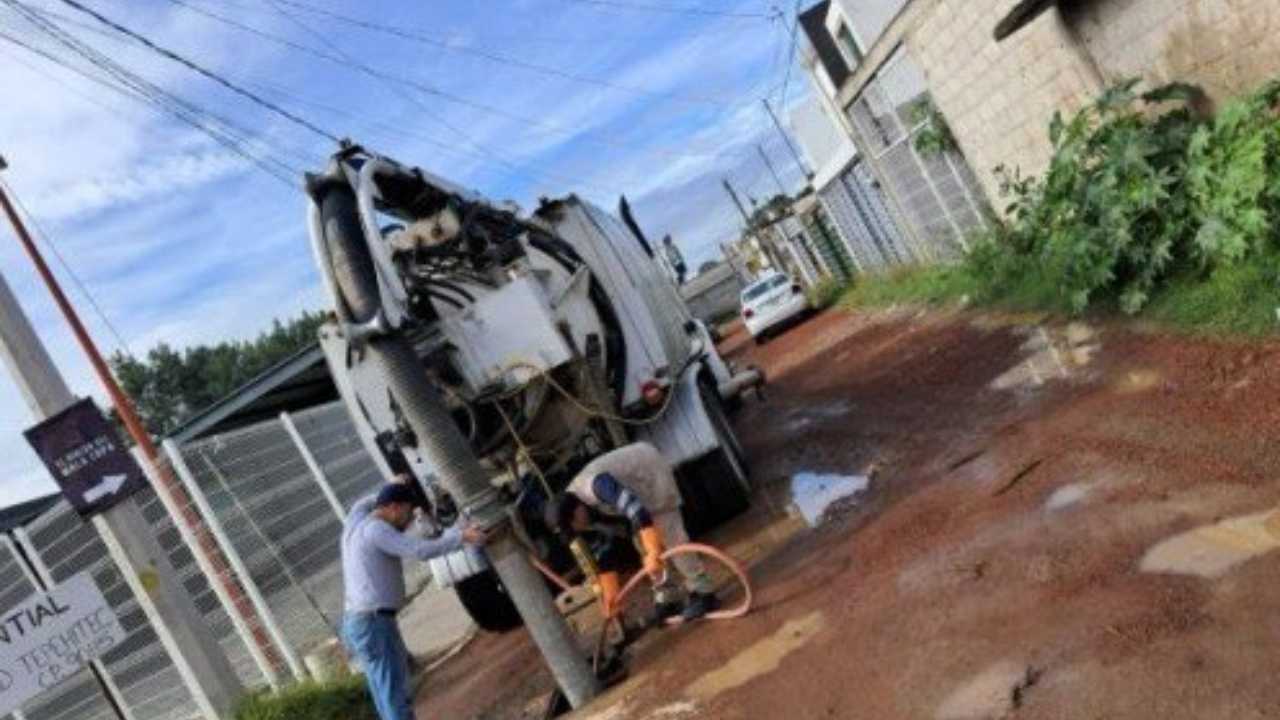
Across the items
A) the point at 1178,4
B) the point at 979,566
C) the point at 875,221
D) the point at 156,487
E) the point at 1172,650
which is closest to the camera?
the point at 1172,650

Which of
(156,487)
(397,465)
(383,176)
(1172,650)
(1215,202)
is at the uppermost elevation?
(383,176)

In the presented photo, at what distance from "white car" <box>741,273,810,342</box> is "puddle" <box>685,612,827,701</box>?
22.1 m

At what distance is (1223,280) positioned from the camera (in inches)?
340

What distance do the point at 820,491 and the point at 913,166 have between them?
37.3 feet

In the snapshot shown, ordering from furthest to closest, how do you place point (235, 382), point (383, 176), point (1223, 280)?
point (235, 382) < point (1223, 280) < point (383, 176)

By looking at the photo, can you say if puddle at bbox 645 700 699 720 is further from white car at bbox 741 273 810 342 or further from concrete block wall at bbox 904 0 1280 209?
white car at bbox 741 273 810 342

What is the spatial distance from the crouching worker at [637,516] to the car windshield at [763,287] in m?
21.5

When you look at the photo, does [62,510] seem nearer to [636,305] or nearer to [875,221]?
[636,305]

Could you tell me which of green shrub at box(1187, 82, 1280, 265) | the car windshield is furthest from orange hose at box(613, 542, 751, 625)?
the car windshield

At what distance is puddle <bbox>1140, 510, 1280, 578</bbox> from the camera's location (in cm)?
465

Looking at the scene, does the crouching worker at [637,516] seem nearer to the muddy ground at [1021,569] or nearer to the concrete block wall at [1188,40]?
the muddy ground at [1021,569]

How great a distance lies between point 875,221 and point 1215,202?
1718 cm

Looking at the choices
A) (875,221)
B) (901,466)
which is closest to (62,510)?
(901,466)

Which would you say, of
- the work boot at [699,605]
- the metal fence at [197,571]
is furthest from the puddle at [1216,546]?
the metal fence at [197,571]
